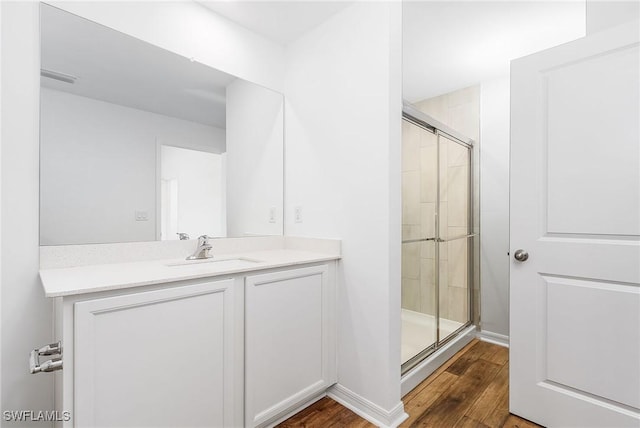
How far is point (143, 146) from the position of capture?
1.64 meters

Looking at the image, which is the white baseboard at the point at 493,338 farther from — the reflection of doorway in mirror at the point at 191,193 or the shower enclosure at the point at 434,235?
the reflection of doorway in mirror at the point at 191,193

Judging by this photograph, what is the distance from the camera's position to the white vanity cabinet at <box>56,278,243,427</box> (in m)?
0.97

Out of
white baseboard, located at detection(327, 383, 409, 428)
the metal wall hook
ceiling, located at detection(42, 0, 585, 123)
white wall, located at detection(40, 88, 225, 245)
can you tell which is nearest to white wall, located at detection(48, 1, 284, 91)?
ceiling, located at detection(42, 0, 585, 123)

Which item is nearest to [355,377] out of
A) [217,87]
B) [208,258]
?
[208,258]

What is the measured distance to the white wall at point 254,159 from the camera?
6.50ft

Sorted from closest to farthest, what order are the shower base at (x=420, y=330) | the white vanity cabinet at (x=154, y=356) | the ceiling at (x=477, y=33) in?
the white vanity cabinet at (x=154, y=356), the ceiling at (x=477, y=33), the shower base at (x=420, y=330)

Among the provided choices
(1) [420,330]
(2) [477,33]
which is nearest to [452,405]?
(1) [420,330]

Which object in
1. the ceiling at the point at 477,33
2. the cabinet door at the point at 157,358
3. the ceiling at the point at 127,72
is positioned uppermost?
the ceiling at the point at 477,33

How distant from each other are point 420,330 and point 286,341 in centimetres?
132

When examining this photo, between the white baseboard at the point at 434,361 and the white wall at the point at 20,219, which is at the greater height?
the white wall at the point at 20,219

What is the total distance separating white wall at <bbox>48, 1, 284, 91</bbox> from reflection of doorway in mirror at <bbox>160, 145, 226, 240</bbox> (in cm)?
56

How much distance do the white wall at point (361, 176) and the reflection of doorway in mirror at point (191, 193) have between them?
22.6 inches

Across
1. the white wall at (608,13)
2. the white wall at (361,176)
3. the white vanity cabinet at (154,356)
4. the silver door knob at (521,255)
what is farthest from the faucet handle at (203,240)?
the white wall at (608,13)
